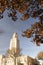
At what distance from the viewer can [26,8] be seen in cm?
917

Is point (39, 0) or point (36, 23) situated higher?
point (39, 0)

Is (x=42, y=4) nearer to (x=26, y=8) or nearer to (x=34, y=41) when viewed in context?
(x=26, y=8)

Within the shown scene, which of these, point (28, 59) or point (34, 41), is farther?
point (28, 59)

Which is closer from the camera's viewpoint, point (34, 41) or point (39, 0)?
point (39, 0)

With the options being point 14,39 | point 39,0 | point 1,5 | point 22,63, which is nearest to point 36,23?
point 39,0

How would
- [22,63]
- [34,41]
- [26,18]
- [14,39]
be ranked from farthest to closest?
[14,39] < [22,63] < [34,41] < [26,18]

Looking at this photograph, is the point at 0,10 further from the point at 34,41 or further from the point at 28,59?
the point at 28,59

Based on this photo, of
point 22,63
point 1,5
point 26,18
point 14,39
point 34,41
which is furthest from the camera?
point 14,39

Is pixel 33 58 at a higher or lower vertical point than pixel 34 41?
lower

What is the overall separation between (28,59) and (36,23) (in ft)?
142

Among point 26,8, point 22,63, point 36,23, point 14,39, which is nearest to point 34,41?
point 36,23

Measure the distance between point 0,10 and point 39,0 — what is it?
170 centimetres

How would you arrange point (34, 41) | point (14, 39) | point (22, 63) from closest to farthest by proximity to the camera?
1. point (34, 41)
2. point (22, 63)
3. point (14, 39)

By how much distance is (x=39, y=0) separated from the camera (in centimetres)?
893
